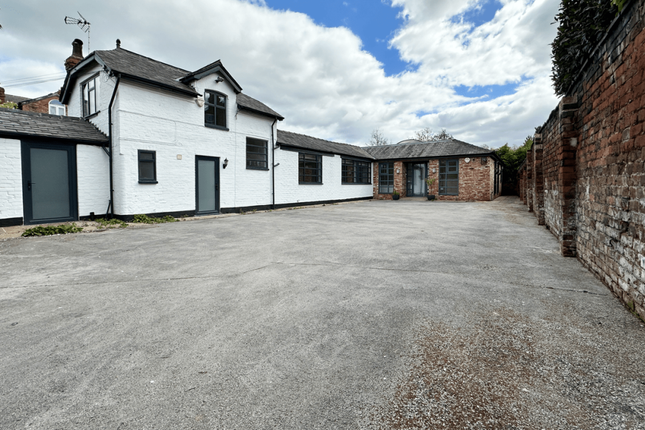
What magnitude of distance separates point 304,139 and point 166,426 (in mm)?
18048

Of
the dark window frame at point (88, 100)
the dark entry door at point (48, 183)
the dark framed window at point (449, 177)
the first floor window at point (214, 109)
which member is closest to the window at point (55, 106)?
the dark window frame at point (88, 100)

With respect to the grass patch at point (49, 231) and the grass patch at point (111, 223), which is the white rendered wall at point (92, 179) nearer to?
the grass patch at point (111, 223)

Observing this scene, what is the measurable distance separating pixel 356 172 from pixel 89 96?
51.9ft

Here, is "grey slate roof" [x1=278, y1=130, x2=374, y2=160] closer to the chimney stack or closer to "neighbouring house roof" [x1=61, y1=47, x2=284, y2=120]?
"neighbouring house roof" [x1=61, y1=47, x2=284, y2=120]

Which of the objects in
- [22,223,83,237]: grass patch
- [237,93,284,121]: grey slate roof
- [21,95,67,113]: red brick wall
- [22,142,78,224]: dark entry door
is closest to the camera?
[22,223,83,237]: grass patch

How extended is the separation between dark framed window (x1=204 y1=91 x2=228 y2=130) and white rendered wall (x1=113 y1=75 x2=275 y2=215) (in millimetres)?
212

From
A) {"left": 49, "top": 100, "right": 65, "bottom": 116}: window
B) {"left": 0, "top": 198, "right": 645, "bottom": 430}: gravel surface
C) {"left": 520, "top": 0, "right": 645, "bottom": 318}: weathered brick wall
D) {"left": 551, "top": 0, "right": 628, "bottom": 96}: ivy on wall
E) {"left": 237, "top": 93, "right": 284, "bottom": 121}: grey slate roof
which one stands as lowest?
{"left": 0, "top": 198, "right": 645, "bottom": 430}: gravel surface

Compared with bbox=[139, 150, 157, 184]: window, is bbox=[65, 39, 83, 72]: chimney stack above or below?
above

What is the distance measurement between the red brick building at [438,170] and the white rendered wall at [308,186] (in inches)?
111

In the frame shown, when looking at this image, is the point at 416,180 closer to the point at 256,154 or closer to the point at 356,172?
the point at 356,172

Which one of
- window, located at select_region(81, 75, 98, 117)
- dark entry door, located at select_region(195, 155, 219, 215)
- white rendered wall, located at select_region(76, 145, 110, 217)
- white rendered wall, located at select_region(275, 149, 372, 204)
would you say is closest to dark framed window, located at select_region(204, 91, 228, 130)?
dark entry door, located at select_region(195, 155, 219, 215)

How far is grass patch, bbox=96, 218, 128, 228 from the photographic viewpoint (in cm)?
893

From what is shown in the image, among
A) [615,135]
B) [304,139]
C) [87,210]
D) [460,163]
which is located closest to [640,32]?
[615,135]

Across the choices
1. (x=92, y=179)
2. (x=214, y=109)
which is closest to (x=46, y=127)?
(x=92, y=179)
